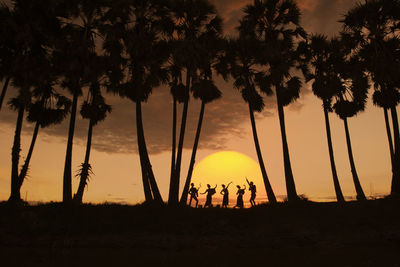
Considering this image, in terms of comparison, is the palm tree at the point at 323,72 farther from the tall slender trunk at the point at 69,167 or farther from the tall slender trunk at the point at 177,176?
the tall slender trunk at the point at 69,167

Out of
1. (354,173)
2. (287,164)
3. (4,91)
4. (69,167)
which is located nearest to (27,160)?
(69,167)

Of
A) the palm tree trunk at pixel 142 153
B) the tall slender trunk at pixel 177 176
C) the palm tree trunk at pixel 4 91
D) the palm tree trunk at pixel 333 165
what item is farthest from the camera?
the palm tree trunk at pixel 333 165

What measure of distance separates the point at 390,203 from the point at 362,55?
40.0ft

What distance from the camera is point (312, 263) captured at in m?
14.4

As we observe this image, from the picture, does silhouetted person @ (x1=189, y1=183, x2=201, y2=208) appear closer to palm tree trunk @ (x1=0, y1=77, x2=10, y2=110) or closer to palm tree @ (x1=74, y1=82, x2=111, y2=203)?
palm tree @ (x1=74, y1=82, x2=111, y2=203)

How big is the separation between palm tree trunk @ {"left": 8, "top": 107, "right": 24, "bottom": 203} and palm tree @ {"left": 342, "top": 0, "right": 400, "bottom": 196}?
2427 cm

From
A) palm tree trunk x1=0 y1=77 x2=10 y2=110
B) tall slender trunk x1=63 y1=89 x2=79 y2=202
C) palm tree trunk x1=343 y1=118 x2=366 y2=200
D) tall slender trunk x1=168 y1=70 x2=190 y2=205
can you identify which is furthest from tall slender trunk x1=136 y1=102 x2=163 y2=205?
palm tree trunk x1=343 y1=118 x2=366 y2=200

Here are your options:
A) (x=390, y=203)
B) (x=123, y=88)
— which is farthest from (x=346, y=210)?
(x=123, y=88)

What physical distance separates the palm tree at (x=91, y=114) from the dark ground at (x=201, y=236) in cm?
304

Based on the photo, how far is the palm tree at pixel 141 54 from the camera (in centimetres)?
2477

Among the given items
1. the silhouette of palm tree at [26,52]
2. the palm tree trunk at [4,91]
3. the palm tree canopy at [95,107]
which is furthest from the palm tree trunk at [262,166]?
the palm tree trunk at [4,91]

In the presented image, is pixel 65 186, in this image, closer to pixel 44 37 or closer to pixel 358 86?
pixel 44 37

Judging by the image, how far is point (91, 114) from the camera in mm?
25594

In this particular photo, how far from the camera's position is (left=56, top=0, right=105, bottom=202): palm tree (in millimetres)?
22891
